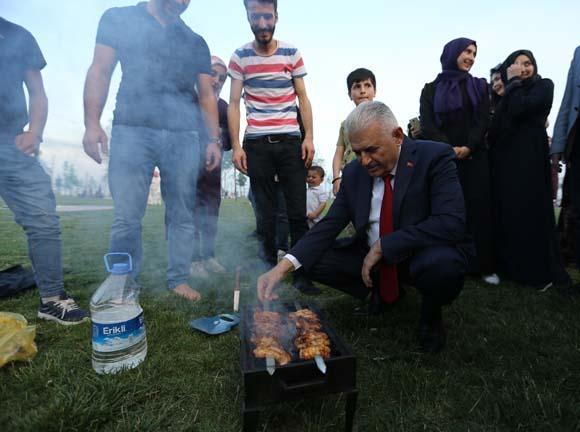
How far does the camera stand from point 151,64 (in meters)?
3.32

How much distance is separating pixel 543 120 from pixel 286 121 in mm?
2989

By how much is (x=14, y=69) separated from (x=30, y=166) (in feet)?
2.72

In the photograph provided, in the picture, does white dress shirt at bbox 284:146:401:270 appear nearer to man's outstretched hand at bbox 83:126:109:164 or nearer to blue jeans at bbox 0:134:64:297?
man's outstretched hand at bbox 83:126:109:164

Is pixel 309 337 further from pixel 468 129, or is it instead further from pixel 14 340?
pixel 468 129

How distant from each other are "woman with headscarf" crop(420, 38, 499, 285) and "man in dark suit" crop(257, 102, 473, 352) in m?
1.69

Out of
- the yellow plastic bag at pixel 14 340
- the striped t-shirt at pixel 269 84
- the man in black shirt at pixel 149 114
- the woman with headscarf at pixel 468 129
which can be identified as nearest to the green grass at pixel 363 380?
the yellow plastic bag at pixel 14 340

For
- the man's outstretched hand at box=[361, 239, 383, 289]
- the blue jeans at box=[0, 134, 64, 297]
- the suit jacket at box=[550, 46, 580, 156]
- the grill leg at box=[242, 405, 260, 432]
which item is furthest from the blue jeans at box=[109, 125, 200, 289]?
the suit jacket at box=[550, 46, 580, 156]

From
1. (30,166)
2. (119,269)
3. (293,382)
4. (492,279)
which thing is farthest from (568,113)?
(30,166)

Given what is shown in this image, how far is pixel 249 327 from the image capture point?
203 centimetres

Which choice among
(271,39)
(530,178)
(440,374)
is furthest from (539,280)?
(271,39)

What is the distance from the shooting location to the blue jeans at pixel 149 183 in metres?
3.19

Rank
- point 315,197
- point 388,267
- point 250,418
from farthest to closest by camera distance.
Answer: point 315,197 → point 388,267 → point 250,418

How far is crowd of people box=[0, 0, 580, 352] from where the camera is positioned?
8.13 feet

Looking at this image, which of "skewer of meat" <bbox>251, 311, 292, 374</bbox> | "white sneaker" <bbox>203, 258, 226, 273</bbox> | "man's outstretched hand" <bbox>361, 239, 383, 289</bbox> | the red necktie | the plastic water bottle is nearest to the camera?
"skewer of meat" <bbox>251, 311, 292, 374</bbox>
